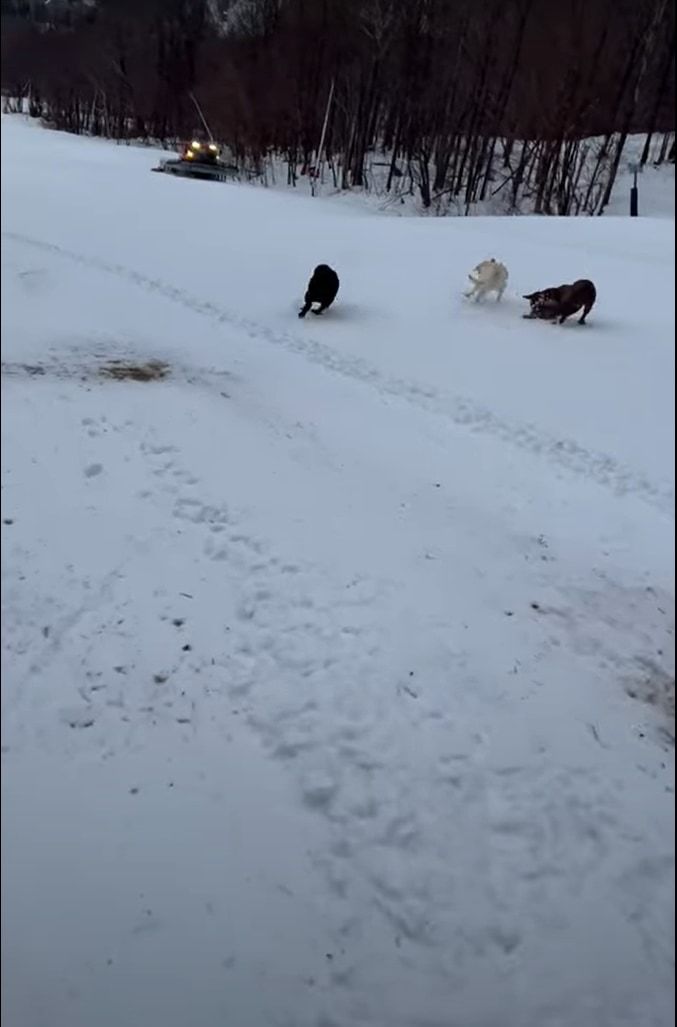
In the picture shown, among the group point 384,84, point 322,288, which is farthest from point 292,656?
point 322,288

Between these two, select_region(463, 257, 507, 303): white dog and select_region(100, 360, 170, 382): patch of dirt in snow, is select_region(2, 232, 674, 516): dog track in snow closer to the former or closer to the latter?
select_region(100, 360, 170, 382): patch of dirt in snow

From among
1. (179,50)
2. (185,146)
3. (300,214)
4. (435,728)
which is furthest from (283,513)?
(179,50)

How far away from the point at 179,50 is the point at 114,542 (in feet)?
2.29

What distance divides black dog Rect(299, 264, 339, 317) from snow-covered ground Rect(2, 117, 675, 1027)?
0.07m

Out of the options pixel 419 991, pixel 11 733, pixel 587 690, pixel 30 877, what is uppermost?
pixel 11 733

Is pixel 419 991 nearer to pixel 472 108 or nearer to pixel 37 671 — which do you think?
pixel 37 671

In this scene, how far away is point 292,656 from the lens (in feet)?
5.88

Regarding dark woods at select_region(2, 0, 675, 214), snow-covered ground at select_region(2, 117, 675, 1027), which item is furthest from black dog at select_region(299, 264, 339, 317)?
dark woods at select_region(2, 0, 675, 214)

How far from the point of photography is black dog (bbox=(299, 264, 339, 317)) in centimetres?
202

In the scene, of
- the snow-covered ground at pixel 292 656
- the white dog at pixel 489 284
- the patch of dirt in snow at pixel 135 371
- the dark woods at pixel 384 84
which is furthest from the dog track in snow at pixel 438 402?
the white dog at pixel 489 284

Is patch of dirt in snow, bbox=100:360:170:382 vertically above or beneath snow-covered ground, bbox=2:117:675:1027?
above

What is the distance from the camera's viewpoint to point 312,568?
2.01m

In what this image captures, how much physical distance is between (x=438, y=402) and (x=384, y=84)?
1884 millimetres

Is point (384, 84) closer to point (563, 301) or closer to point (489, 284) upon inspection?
point (489, 284)
